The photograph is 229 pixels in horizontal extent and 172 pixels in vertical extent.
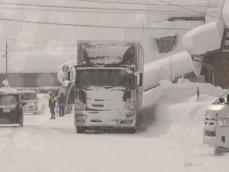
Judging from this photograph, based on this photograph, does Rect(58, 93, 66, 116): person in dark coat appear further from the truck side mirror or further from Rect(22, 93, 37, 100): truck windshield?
the truck side mirror

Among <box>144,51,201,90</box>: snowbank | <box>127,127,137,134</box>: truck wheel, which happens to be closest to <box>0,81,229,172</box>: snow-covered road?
<box>127,127,137,134</box>: truck wheel

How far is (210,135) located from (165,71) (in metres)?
38.8

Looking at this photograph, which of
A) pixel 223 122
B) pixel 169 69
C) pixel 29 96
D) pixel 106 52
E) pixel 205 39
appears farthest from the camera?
pixel 169 69

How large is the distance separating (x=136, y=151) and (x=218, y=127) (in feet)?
9.78

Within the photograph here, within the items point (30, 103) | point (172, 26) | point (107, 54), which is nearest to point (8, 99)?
point (107, 54)

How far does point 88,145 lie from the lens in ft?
59.6

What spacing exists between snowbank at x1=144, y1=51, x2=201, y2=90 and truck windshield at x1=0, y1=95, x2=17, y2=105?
23479 millimetres

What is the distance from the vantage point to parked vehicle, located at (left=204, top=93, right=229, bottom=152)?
13891 millimetres

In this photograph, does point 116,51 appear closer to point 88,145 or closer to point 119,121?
point 119,121

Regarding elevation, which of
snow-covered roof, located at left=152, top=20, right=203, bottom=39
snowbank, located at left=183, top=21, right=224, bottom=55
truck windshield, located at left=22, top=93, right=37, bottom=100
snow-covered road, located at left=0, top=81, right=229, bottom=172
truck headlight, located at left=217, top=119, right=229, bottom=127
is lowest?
truck windshield, located at left=22, top=93, right=37, bottom=100

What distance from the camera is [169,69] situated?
171 feet

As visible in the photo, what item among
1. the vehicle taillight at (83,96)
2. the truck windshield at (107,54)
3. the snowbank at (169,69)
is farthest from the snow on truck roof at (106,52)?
the snowbank at (169,69)

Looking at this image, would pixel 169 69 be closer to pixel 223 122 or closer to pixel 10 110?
pixel 10 110

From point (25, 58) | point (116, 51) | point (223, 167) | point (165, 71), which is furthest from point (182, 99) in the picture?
point (25, 58)
